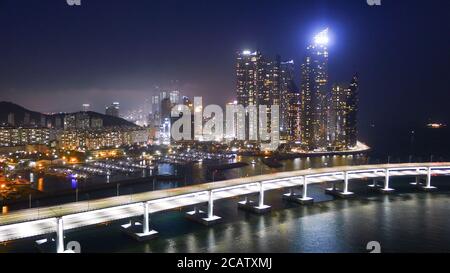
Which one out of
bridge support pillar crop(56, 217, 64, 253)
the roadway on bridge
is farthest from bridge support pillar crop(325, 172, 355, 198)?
bridge support pillar crop(56, 217, 64, 253)

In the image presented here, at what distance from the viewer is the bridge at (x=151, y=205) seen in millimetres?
9219

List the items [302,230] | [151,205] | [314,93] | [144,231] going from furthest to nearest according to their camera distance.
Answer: [314,93], [302,230], [151,205], [144,231]

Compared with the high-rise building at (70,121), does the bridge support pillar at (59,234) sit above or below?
below

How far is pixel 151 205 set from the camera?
12359mm

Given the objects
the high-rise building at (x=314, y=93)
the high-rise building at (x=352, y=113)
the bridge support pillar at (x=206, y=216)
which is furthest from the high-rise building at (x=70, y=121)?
the bridge support pillar at (x=206, y=216)

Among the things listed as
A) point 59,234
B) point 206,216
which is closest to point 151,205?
point 206,216

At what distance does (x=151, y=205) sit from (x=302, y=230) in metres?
5.32

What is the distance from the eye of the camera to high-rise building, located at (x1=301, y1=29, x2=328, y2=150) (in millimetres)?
52872

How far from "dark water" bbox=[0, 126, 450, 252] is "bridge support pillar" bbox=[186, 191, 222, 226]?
28 cm

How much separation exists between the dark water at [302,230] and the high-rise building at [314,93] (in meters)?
32.2

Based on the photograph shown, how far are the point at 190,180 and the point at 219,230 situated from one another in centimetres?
1315

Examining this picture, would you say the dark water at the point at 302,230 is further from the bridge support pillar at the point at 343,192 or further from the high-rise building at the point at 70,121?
the high-rise building at the point at 70,121

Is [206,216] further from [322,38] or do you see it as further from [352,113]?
[322,38]
